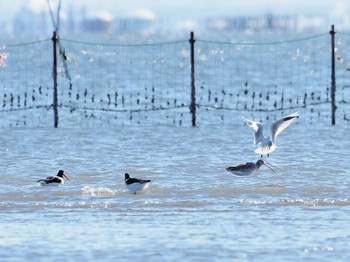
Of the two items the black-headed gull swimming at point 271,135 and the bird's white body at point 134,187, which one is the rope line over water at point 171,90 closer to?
the black-headed gull swimming at point 271,135

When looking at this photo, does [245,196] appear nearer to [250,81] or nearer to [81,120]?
[81,120]

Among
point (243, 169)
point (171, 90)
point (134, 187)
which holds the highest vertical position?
point (171, 90)

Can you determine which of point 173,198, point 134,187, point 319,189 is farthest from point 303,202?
point 134,187

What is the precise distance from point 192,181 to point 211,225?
4876mm

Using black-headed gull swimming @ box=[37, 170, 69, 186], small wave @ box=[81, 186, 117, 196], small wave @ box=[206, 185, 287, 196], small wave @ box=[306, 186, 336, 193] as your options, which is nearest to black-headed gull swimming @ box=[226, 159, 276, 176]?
small wave @ box=[206, 185, 287, 196]

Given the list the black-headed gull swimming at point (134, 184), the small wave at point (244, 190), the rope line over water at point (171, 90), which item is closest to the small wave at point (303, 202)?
the small wave at point (244, 190)

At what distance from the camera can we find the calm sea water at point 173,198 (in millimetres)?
14977

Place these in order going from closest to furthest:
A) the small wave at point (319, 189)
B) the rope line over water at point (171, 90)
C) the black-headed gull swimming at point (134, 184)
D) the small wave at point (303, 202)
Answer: the small wave at point (303, 202) < the black-headed gull swimming at point (134, 184) < the small wave at point (319, 189) < the rope line over water at point (171, 90)

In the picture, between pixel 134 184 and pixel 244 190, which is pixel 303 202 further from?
pixel 134 184

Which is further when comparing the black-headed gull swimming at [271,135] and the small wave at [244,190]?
the black-headed gull swimming at [271,135]

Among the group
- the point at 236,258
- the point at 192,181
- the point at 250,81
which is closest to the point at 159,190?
the point at 192,181

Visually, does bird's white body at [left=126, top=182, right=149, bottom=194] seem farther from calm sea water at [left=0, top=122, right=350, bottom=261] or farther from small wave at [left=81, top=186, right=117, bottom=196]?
small wave at [left=81, top=186, right=117, bottom=196]

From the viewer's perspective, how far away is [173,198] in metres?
19.7

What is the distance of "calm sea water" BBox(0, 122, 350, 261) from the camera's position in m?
15.0
